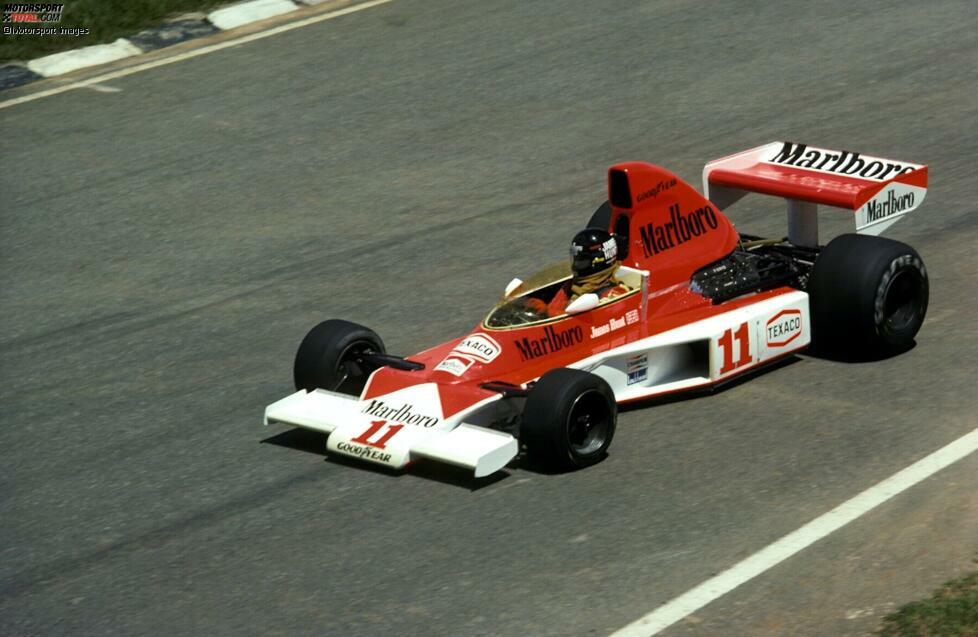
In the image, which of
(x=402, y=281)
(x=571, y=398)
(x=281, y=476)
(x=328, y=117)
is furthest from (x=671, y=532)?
(x=328, y=117)

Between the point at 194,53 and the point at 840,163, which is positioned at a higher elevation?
the point at 194,53

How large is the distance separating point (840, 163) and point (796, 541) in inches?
147

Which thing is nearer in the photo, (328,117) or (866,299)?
(866,299)

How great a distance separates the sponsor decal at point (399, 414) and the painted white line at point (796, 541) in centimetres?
186

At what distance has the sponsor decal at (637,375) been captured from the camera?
8891 millimetres

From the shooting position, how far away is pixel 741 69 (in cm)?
1551

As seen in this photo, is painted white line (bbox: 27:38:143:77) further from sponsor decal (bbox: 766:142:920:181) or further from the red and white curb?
sponsor decal (bbox: 766:142:920:181)

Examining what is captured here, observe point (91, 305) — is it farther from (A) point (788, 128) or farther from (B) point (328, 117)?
(A) point (788, 128)

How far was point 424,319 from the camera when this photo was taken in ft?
35.1

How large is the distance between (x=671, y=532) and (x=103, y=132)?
30.3 feet

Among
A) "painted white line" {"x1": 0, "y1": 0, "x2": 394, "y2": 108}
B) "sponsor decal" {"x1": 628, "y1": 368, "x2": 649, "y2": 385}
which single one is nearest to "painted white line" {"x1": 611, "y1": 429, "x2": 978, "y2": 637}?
→ "sponsor decal" {"x1": 628, "y1": 368, "x2": 649, "y2": 385}

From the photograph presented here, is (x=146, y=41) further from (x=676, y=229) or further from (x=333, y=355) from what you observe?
(x=676, y=229)

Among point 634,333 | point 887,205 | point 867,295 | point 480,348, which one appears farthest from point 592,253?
point 887,205

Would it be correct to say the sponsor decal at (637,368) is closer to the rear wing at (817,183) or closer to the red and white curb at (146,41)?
the rear wing at (817,183)
